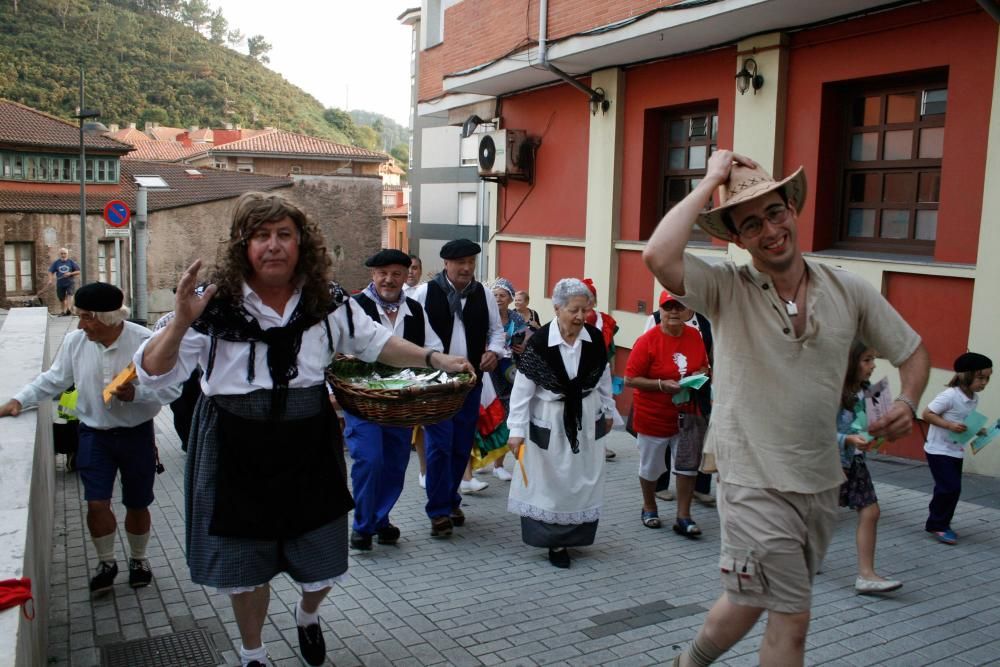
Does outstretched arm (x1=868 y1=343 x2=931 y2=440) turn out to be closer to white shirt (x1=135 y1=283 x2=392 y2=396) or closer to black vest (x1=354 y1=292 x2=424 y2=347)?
white shirt (x1=135 y1=283 x2=392 y2=396)

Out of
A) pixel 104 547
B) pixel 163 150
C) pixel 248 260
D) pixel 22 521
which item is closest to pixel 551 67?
pixel 104 547

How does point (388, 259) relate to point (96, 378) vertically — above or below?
above

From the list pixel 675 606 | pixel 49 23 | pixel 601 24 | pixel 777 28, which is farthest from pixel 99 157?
pixel 49 23

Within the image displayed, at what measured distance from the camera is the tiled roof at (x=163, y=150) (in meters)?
67.2

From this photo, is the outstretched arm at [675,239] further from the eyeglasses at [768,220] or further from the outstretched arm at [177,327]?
the outstretched arm at [177,327]

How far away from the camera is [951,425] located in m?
6.12

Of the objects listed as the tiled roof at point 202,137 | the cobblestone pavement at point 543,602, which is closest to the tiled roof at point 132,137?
the tiled roof at point 202,137

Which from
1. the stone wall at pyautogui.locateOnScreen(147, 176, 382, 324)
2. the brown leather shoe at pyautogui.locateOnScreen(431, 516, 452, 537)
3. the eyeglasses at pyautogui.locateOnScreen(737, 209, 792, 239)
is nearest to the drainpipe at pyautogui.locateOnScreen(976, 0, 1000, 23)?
the eyeglasses at pyautogui.locateOnScreen(737, 209, 792, 239)

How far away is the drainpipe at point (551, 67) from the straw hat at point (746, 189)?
9.81 m

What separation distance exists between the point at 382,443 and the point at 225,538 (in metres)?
2.39

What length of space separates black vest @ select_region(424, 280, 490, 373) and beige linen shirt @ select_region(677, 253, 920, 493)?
3.57m

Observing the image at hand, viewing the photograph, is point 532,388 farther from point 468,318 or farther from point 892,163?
point 892,163

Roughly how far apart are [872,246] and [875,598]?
503cm

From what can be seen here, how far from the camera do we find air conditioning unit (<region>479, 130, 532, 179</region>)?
1469cm
